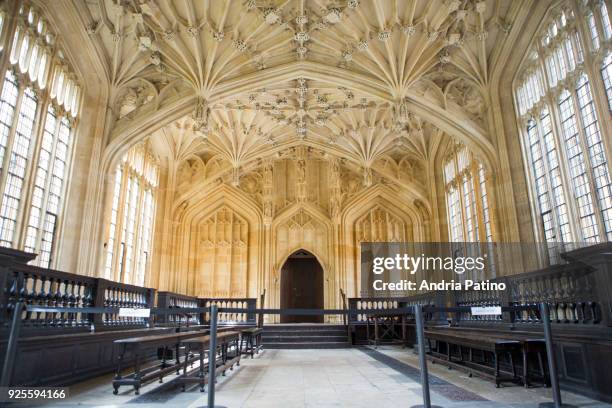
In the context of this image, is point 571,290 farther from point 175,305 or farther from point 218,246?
point 218,246

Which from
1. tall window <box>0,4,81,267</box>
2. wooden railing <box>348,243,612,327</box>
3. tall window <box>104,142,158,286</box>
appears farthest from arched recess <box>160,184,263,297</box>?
wooden railing <box>348,243,612,327</box>

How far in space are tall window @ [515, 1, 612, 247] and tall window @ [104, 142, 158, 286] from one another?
1345 cm

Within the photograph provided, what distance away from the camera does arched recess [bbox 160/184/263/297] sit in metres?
20.2

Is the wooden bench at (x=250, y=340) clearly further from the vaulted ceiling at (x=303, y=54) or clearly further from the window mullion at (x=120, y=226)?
the vaulted ceiling at (x=303, y=54)

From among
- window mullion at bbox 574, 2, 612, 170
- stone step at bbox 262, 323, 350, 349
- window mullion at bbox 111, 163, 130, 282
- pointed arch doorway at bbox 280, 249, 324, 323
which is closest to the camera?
Result: window mullion at bbox 574, 2, 612, 170

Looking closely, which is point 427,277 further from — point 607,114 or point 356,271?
point 607,114

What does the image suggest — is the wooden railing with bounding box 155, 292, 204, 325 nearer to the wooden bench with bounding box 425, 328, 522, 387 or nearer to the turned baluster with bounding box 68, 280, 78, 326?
the turned baluster with bounding box 68, 280, 78, 326

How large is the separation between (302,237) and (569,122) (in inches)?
521

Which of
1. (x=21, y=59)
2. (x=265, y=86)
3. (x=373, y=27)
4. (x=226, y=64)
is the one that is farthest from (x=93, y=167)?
(x=373, y=27)

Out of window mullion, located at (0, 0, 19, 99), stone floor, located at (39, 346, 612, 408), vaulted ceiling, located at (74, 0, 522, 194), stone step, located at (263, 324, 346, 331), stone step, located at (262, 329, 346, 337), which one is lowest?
stone floor, located at (39, 346, 612, 408)

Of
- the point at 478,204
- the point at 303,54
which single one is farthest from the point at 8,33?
the point at 478,204

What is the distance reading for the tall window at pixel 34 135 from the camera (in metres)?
9.95

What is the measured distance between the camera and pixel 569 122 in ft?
34.3

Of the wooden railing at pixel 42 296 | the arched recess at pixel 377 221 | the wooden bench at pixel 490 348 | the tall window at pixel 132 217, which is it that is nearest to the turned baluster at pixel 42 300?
the wooden railing at pixel 42 296
